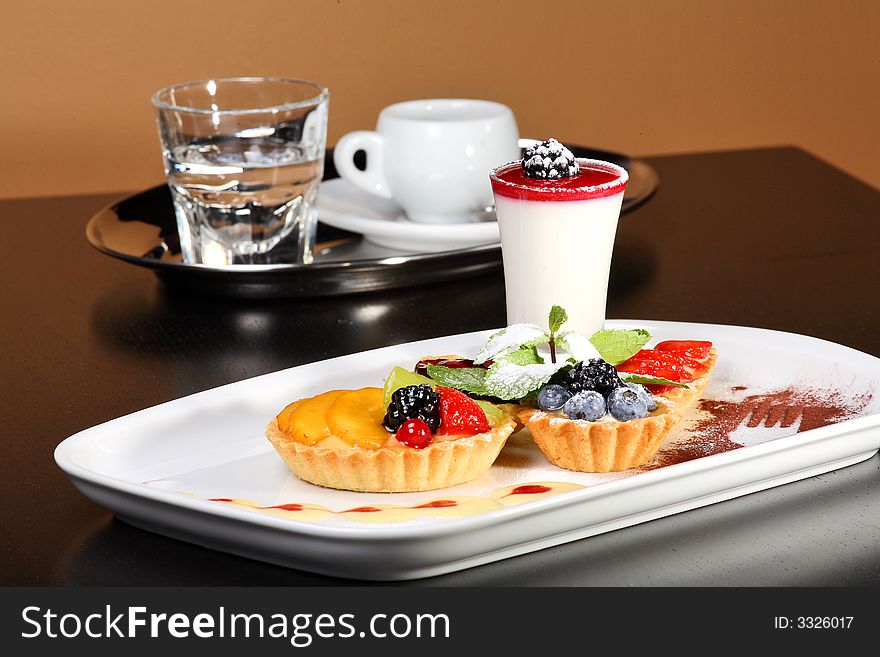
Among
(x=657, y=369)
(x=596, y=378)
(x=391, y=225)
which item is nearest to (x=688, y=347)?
(x=657, y=369)

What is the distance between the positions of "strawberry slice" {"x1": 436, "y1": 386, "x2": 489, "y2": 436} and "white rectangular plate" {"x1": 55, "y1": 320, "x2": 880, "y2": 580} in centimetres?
4

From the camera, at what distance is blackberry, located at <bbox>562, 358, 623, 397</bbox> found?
995 mm

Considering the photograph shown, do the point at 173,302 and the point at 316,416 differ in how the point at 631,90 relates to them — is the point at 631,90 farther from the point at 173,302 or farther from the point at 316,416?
the point at 316,416

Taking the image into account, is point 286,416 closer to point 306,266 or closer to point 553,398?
point 553,398

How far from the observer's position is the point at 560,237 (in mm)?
1123

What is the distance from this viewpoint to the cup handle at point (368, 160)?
66.9 inches

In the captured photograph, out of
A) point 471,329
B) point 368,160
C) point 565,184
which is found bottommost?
point 471,329

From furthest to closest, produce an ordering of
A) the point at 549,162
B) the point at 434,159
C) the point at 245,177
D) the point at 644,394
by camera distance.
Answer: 1. the point at 434,159
2. the point at 245,177
3. the point at 549,162
4. the point at 644,394

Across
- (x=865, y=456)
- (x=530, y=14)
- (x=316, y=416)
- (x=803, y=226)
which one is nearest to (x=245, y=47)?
(x=530, y=14)

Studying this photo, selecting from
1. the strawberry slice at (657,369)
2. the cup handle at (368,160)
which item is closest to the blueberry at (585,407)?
the strawberry slice at (657,369)

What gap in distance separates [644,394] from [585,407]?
0.07 meters

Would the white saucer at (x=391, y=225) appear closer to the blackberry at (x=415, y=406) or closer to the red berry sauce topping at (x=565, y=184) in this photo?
the red berry sauce topping at (x=565, y=184)

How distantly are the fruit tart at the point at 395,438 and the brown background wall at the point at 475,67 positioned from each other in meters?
1.87

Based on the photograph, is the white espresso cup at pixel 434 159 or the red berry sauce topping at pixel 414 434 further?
the white espresso cup at pixel 434 159
